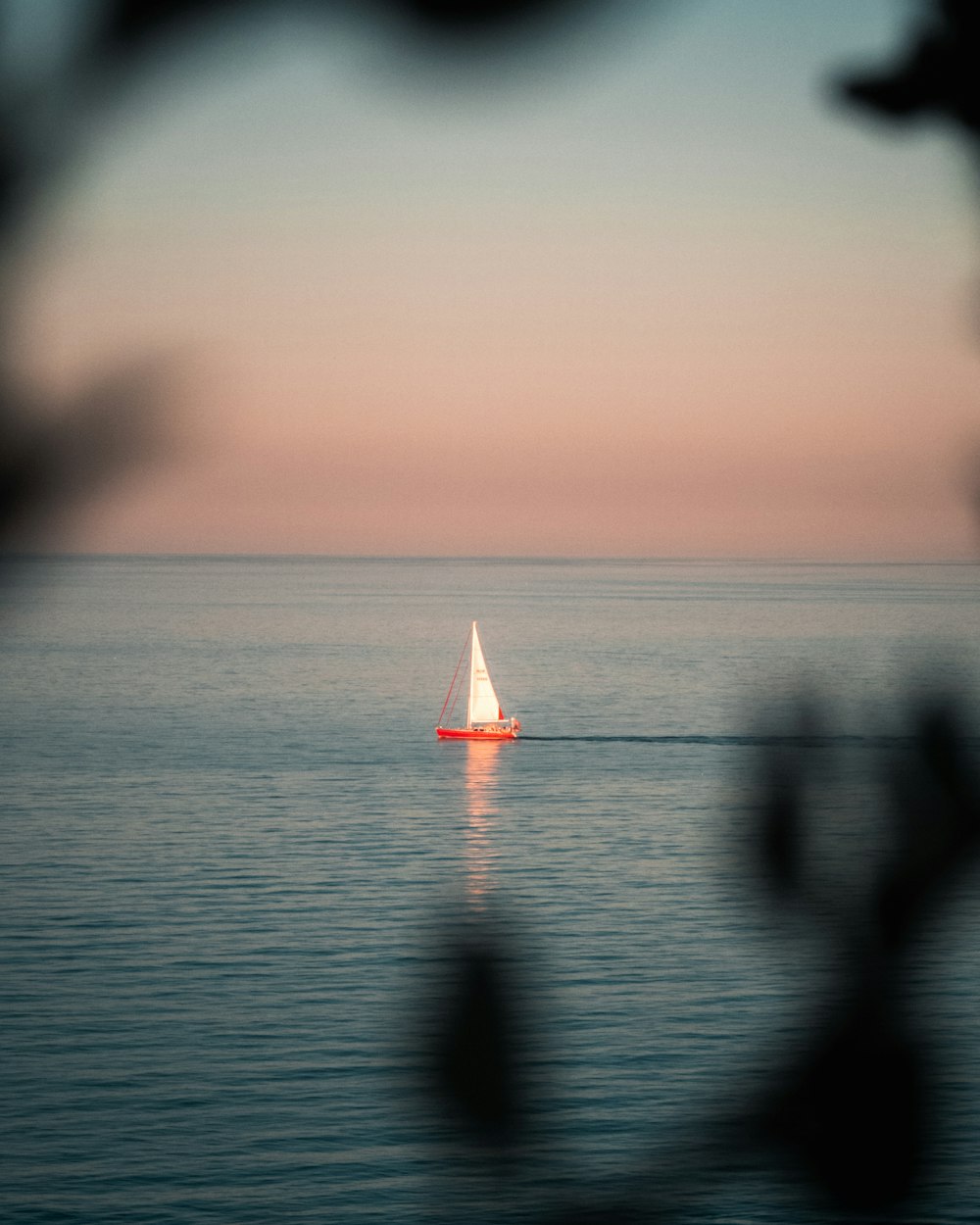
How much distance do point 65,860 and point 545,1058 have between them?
7820 centimetres

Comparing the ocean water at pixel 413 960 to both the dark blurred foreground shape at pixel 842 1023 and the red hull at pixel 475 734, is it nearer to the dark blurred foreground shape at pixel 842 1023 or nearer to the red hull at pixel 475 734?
the dark blurred foreground shape at pixel 842 1023

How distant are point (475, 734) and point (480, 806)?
2605 cm

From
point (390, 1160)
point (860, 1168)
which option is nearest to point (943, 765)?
point (860, 1168)

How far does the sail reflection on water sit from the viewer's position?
75500 mm

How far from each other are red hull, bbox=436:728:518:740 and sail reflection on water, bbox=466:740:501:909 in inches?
24.7

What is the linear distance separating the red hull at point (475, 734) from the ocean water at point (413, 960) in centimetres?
457

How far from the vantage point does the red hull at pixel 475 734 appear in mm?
120125

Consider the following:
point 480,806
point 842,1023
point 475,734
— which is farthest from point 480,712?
point 842,1023

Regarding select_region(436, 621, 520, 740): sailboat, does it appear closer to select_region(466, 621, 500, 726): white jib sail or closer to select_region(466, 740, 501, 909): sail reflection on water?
select_region(466, 621, 500, 726): white jib sail

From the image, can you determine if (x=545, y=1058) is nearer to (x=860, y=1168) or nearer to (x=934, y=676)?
(x=860, y=1168)

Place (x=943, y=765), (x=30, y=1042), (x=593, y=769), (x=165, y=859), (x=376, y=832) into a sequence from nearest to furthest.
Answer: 1. (x=943, y=765)
2. (x=30, y=1042)
3. (x=165, y=859)
4. (x=376, y=832)
5. (x=593, y=769)

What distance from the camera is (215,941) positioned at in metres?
62.3

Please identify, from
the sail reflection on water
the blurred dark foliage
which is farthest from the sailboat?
the blurred dark foliage

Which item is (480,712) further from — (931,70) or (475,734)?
(931,70)
